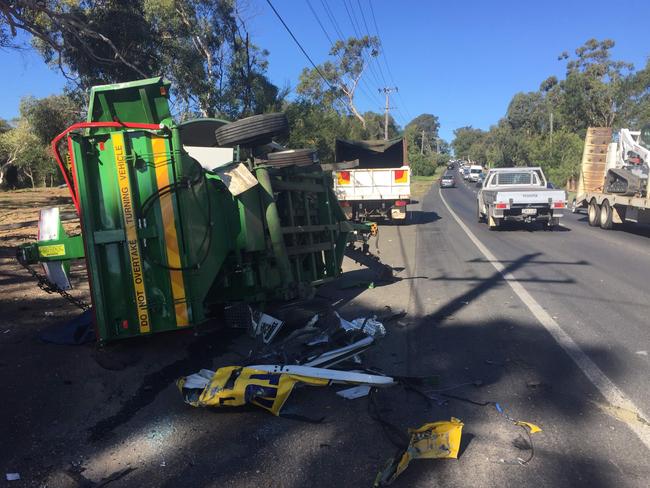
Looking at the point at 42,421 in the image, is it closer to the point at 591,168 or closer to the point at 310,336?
the point at 310,336

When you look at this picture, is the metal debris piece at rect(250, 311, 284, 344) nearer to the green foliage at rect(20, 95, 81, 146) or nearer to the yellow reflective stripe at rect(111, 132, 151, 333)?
the yellow reflective stripe at rect(111, 132, 151, 333)

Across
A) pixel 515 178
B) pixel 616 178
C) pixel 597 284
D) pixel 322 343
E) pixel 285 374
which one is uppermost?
pixel 515 178

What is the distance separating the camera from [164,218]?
4.76m

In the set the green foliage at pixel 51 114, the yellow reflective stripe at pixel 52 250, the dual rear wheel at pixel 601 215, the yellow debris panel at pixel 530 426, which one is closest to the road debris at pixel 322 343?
the yellow debris panel at pixel 530 426

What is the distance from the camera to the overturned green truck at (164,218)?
4637 millimetres

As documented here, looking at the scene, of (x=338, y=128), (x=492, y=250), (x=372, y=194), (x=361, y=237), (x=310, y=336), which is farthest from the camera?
(x=338, y=128)

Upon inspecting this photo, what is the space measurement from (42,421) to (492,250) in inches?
417

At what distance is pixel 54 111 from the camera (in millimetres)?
26219

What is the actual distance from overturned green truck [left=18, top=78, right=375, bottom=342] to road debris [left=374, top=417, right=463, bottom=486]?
2510 mm

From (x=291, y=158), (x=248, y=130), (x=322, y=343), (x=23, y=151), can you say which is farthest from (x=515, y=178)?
(x=23, y=151)

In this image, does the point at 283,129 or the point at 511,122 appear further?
the point at 511,122

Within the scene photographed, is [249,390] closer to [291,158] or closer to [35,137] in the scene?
[291,158]

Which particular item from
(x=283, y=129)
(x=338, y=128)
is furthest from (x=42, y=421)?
(x=338, y=128)

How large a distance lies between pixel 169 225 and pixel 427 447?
2.99 metres
